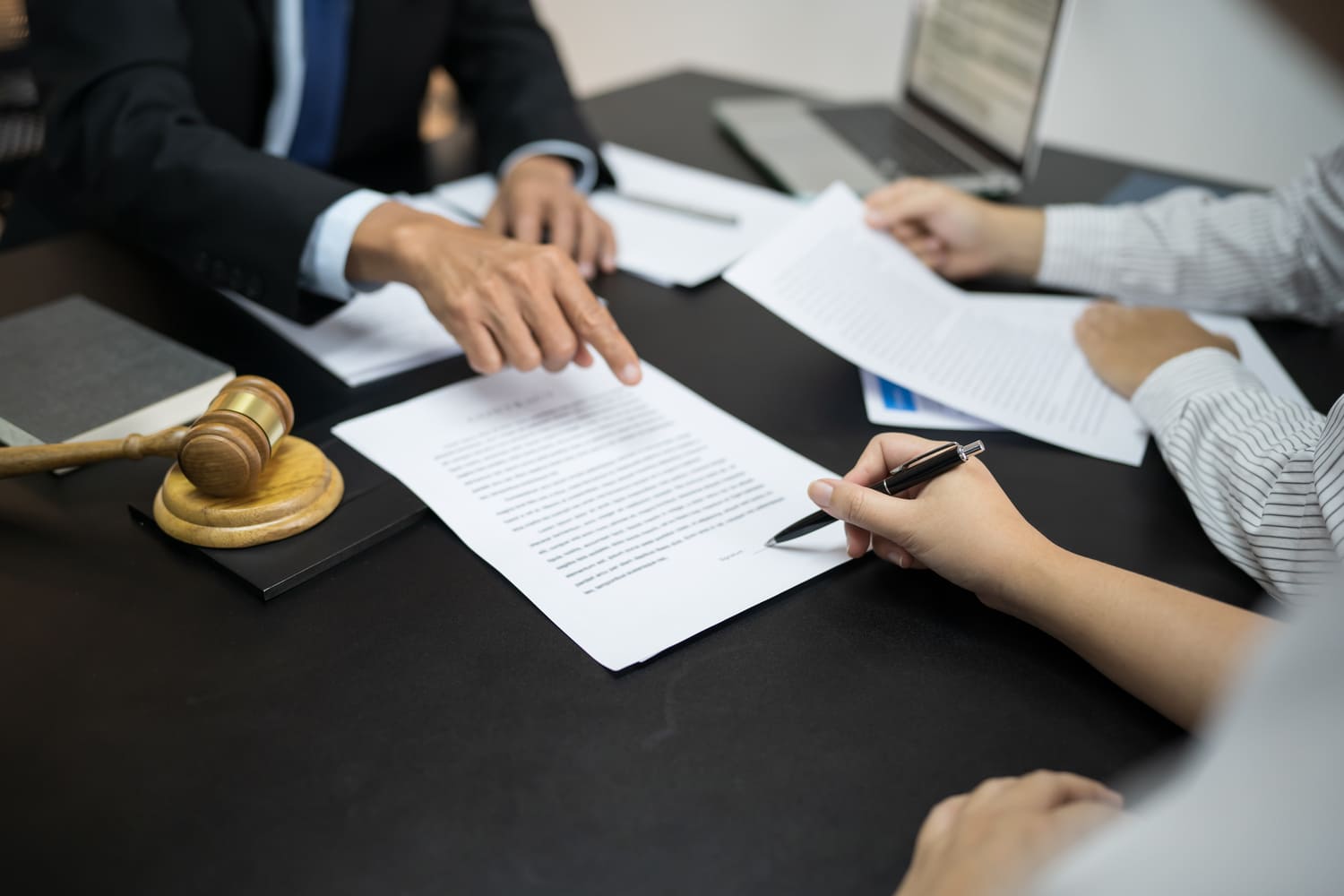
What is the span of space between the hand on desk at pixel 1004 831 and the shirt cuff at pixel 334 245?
0.73m

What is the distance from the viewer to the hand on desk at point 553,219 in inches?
43.9

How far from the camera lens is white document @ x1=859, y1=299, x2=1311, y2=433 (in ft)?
2.84

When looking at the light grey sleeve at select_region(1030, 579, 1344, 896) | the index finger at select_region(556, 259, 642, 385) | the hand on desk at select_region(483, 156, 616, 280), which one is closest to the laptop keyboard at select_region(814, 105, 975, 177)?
the hand on desk at select_region(483, 156, 616, 280)

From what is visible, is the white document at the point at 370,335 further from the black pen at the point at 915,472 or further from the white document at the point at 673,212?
the black pen at the point at 915,472

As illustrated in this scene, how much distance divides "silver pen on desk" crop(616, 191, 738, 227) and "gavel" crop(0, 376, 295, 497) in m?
0.67

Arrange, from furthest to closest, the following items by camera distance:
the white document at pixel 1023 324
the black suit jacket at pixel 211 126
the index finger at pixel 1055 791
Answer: the black suit jacket at pixel 211 126 → the white document at pixel 1023 324 → the index finger at pixel 1055 791

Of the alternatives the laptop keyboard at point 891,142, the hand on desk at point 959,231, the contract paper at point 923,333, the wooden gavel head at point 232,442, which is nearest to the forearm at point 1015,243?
the hand on desk at point 959,231

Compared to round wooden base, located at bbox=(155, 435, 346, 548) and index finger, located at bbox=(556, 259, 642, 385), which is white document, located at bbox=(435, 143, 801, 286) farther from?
round wooden base, located at bbox=(155, 435, 346, 548)

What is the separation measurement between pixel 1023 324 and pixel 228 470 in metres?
0.80

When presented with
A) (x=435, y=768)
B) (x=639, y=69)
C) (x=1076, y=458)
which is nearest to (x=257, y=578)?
(x=435, y=768)

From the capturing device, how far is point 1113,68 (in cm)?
248

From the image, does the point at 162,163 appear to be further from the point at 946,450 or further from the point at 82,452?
the point at 946,450

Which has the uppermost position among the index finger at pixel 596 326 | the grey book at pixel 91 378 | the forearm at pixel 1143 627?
the index finger at pixel 596 326

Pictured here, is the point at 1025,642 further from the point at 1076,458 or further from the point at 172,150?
the point at 172,150
